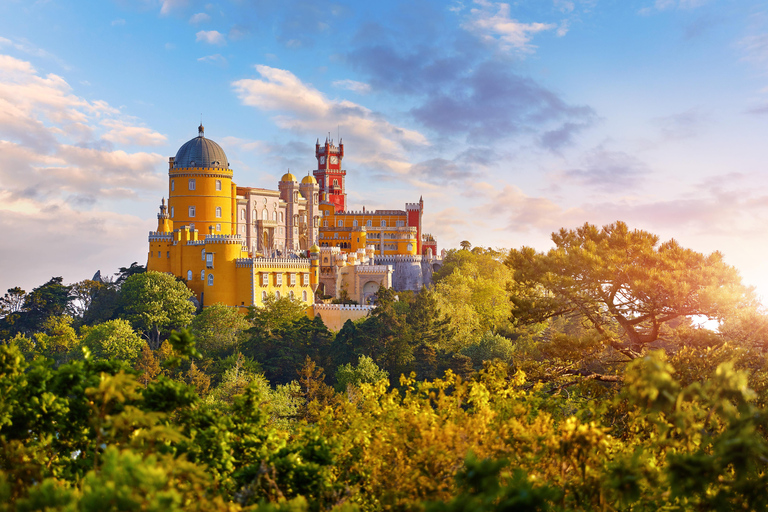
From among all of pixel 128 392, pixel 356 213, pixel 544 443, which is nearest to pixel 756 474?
pixel 544 443

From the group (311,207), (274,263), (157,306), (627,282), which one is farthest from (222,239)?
(627,282)

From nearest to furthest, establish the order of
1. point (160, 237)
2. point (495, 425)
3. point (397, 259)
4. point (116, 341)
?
1. point (495, 425)
2. point (116, 341)
3. point (160, 237)
4. point (397, 259)

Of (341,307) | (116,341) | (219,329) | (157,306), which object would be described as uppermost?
(157,306)

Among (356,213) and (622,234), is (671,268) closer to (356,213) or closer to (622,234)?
(622,234)

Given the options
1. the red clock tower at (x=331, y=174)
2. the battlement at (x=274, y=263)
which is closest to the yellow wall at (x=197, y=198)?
the battlement at (x=274, y=263)

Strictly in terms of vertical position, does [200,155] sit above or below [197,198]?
above

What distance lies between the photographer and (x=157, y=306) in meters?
50.0

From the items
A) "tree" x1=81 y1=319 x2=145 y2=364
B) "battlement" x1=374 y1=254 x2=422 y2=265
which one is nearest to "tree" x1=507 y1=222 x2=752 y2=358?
"tree" x1=81 y1=319 x2=145 y2=364

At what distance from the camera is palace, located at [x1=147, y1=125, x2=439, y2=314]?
173 feet

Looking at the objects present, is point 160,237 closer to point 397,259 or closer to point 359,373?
point 359,373

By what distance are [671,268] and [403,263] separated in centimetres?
5448

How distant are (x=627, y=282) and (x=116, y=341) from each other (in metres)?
35.4

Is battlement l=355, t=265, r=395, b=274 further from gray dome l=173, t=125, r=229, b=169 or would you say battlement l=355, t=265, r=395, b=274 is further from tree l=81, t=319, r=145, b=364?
tree l=81, t=319, r=145, b=364

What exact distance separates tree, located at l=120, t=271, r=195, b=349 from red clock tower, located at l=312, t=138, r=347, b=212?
40673 mm
